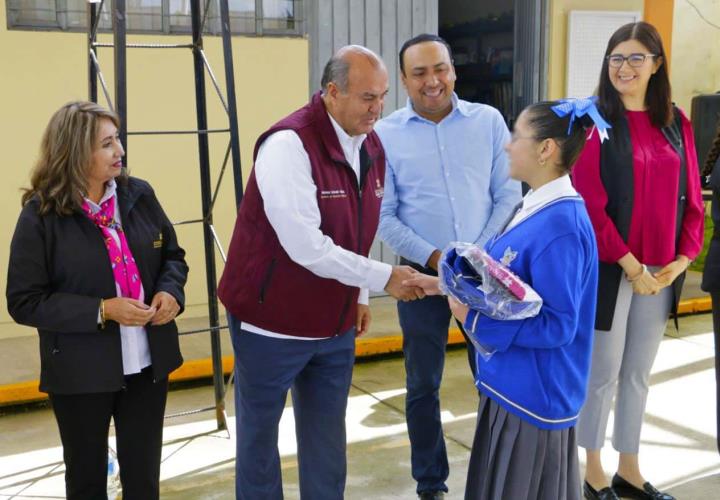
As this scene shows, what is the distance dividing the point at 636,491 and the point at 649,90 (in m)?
1.77

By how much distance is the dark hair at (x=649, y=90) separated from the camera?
3693 millimetres

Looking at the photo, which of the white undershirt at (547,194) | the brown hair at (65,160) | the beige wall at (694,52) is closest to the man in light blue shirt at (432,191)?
the white undershirt at (547,194)

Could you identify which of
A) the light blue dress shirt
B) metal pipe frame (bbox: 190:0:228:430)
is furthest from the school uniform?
metal pipe frame (bbox: 190:0:228:430)

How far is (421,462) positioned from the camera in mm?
3951

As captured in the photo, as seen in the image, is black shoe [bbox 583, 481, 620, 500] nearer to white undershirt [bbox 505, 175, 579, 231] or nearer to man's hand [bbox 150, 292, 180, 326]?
white undershirt [bbox 505, 175, 579, 231]

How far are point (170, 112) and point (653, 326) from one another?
4378 millimetres

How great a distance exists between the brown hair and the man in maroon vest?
556mm

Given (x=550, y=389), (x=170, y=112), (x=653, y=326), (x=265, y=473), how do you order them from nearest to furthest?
(x=550, y=389)
(x=265, y=473)
(x=653, y=326)
(x=170, y=112)

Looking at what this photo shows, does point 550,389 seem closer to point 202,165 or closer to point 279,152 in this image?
point 279,152

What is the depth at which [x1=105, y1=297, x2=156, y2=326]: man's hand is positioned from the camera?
3023mm

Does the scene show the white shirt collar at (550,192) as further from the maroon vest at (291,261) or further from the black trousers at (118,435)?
the black trousers at (118,435)

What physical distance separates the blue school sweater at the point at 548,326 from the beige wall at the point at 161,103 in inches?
183

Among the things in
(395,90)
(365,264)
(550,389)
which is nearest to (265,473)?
(365,264)

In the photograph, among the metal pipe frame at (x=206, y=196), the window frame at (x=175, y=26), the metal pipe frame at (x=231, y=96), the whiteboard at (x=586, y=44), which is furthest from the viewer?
the whiteboard at (x=586, y=44)
